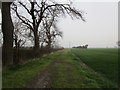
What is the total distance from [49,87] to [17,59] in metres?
9.43

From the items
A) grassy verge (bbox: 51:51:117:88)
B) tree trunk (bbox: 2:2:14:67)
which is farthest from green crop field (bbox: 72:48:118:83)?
tree trunk (bbox: 2:2:14:67)

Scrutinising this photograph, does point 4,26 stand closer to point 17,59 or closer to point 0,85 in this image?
point 17,59

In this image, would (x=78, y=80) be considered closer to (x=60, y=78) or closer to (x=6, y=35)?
(x=60, y=78)

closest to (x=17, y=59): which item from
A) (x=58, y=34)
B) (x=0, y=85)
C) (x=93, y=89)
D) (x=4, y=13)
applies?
(x=4, y=13)

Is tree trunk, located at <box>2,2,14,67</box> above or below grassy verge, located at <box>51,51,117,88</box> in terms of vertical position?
above

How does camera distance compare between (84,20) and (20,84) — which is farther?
(84,20)

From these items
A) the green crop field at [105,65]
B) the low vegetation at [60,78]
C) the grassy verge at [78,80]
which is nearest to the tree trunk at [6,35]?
the low vegetation at [60,78]

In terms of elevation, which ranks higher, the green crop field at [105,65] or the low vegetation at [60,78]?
the low vegetation at [60,78]

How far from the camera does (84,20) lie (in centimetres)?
2094

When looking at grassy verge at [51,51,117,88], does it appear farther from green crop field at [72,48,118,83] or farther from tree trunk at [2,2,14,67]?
tree trunk at [2,2,14,67]

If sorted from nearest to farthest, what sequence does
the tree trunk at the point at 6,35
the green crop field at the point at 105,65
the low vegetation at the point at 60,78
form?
the low vegetation at the point at 60,78, the green crop field at the point at 105,65, the tree trunk at the point at 6,35

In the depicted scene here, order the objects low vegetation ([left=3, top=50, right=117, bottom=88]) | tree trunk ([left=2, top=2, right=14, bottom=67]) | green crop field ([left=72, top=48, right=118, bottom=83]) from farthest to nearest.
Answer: tree trunk ([left=2, top=2, right=14, bottom=67]), green crop field ([left=72, top=48, right=118, bottom=83]), low vegetation ([left=3, top=50, right=117, bottom=88])

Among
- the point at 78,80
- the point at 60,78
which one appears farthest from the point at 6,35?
the point at 78,80

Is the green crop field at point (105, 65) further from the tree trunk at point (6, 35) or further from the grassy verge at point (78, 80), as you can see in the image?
the tree trunk at point (6, 35)
